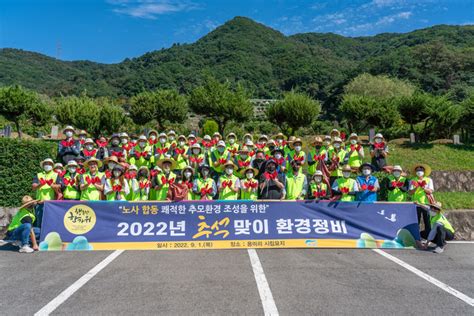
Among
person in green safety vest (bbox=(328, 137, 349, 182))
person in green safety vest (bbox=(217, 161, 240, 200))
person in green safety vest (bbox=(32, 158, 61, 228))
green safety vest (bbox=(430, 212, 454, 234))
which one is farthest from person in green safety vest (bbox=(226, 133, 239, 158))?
green safety vest (bbox=(430, 212, 454, 234))

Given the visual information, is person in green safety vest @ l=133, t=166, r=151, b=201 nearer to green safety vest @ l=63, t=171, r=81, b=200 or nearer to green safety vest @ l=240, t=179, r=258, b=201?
green safety vest @ l=63, t=171, r=81, b=200

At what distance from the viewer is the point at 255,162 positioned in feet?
31.9

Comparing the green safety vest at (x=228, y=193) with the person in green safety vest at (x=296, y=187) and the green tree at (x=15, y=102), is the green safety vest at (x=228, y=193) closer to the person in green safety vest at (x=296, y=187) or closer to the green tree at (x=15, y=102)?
the person in green safety vest at (x=296, y=187)

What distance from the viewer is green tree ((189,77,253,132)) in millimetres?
26081

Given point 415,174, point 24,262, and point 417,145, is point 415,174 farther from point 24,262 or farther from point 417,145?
point 417,145

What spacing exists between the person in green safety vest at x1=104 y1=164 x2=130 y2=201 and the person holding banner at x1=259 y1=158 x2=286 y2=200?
312 cm

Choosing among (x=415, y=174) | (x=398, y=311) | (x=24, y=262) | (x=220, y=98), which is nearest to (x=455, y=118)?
(x=220, y=98)

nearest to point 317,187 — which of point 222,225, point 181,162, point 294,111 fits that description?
point 222,225

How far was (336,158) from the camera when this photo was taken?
384 inches

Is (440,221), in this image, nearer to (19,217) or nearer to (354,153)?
(354,153)

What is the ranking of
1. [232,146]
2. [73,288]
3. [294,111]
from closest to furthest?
[73,288]
[232,146]
[294,111]

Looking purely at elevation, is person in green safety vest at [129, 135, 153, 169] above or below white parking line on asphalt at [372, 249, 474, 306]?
above

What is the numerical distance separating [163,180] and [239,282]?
3.56 meters

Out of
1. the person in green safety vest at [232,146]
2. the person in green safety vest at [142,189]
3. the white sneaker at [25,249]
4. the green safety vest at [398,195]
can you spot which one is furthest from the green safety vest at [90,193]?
the green safety vest at [398,195]
